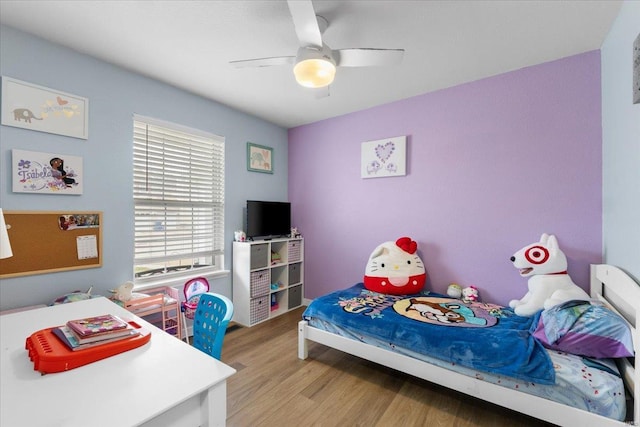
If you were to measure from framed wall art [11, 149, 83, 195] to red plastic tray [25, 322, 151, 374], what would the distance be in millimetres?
1324

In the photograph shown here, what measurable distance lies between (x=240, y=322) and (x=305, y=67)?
2805 millimetres

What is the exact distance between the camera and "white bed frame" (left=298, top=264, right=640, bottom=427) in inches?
53.5

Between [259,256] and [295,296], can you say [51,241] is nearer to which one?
[259,256]

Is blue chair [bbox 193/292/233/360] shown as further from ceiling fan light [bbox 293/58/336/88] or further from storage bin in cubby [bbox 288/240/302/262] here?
storage bin in cubby [bbox 288/240/302/262]

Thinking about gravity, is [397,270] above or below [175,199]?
below

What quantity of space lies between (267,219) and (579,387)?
9.76 feet

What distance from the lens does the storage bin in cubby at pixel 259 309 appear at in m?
3.20

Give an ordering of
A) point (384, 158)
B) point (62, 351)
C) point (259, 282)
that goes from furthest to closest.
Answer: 1. point (259, 282)
2. point (384, 158)
3. point (62, 351)

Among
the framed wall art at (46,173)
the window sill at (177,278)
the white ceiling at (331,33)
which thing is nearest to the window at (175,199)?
the window sill at (177,278)

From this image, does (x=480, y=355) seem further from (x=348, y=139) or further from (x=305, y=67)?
(x=348, y=139)

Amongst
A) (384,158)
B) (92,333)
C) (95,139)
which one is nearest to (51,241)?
(95,139)

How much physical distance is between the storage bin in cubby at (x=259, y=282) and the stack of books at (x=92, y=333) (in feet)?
6.48

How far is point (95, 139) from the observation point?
2.25 meters

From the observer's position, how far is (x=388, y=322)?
2066 mm
